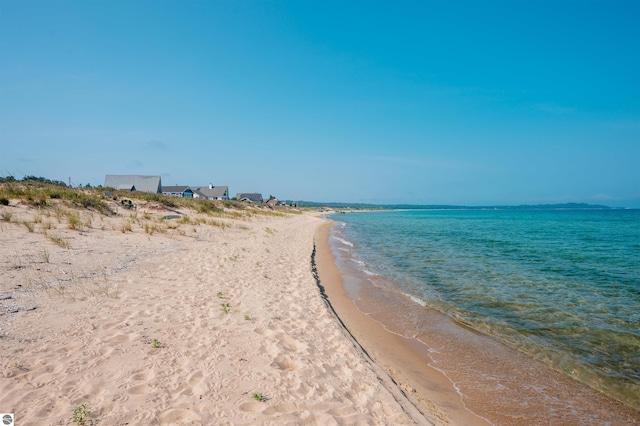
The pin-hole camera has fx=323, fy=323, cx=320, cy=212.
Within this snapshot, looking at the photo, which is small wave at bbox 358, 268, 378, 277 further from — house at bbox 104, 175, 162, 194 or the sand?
house at bbox 104, 175, 162, 194

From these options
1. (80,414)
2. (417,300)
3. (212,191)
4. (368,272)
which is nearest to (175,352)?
(80,414)

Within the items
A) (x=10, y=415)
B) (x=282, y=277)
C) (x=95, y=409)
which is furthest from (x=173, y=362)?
(x=282, y=277)

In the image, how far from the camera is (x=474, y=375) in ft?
17.3

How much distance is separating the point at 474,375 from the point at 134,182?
196ft

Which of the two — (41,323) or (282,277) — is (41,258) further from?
(282,277)

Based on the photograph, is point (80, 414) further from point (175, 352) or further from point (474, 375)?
point (474, 375)

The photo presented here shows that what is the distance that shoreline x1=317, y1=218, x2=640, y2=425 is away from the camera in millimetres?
4344

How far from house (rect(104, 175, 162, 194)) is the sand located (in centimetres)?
4918

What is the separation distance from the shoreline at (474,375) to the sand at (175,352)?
548mm

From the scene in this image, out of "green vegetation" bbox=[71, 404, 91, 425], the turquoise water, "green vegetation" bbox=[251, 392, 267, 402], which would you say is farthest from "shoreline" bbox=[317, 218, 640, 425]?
"green vegetation" bbox=[71, 404, 91, 425]

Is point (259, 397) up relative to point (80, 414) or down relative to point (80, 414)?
down

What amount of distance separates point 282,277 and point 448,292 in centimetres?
524

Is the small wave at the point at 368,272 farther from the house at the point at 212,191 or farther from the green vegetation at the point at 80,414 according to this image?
the house at the point at 212,191

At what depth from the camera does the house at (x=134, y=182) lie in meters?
53.1
